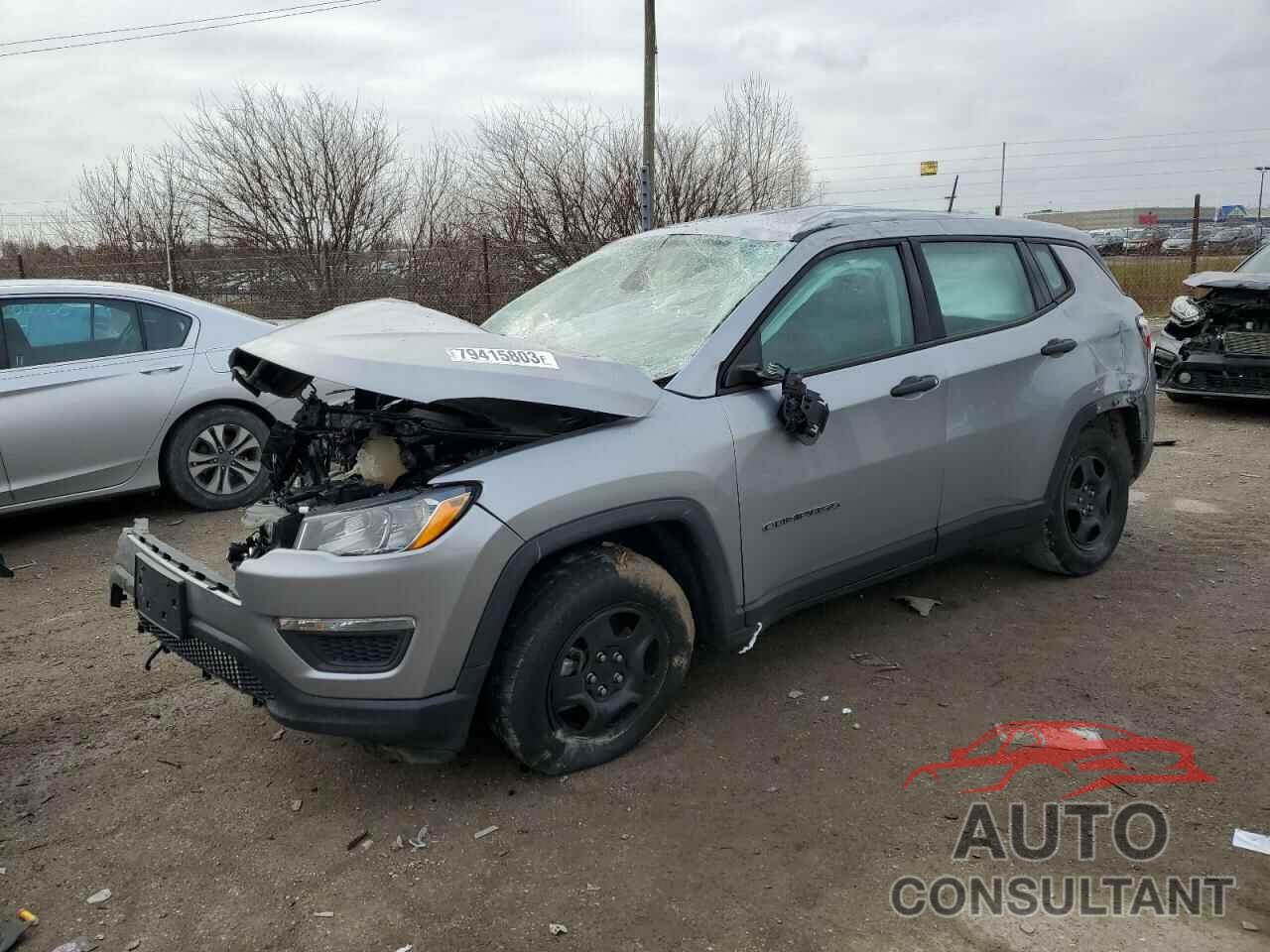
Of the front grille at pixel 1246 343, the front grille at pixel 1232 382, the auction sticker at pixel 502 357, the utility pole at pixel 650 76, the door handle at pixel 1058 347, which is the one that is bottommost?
the front grille at pixel 1232 382

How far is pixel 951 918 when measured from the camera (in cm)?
260

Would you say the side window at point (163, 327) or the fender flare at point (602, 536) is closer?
the fender flare at point (602, 536)

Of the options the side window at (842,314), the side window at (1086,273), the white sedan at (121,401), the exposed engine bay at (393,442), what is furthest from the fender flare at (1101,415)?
the white sedan at (121,401)

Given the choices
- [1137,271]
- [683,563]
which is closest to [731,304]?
[683,563]

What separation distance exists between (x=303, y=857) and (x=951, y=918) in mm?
1794

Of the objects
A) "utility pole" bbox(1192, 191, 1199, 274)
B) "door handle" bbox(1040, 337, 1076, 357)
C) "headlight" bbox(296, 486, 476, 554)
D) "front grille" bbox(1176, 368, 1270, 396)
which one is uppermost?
"utility pole" bbox(1192, 191, 1199, 274)

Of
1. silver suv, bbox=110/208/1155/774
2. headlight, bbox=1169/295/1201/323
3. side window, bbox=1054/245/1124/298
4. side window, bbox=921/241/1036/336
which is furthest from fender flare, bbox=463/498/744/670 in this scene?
headlight, bbox=1169/295/1201/323

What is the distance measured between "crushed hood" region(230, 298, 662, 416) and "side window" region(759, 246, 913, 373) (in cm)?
63

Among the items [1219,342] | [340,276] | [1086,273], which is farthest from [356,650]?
[340,276]

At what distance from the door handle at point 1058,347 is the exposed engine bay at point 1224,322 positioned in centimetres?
552

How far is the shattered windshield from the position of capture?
3.63 m

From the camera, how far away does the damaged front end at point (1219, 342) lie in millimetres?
8820

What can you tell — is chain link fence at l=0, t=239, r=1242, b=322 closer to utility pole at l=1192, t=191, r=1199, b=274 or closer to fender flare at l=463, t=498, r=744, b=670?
utility pole at l=1192, t=191, r=1199, b=274

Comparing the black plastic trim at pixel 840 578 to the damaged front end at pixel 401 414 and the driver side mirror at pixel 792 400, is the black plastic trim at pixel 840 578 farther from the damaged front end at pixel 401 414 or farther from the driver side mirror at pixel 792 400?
the damaged front end at pixel 401 414
